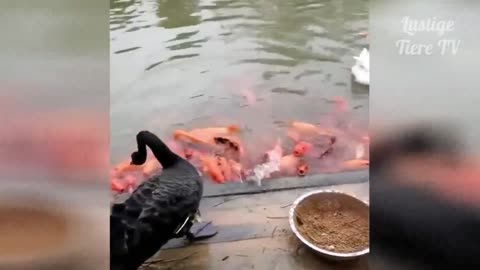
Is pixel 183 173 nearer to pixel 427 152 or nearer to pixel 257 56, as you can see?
pixel 257 56

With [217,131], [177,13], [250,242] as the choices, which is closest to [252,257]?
[250,242]

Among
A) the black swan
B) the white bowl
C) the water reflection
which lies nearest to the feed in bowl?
the white bowl

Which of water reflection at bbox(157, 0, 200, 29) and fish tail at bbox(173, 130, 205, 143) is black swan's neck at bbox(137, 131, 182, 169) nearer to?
fish tail at bbox(173, 130, 205, 143)

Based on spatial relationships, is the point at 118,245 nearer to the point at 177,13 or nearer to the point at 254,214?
the point at 254,214

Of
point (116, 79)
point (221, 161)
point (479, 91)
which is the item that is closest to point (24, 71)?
point (116, 79)

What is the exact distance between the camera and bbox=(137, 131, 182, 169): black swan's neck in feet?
2.11

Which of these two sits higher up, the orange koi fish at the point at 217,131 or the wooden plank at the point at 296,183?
the orange koi fish at the point at 217,131

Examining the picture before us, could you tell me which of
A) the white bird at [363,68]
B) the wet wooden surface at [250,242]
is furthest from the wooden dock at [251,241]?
the white bird at [363,68]

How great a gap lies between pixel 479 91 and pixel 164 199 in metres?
0.36

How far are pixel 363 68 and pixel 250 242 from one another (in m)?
0.22

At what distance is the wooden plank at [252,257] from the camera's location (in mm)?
638

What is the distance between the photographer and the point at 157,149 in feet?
2.12

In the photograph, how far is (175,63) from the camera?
26.4 inches

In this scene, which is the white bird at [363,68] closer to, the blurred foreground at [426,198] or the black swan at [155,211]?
the blurred foreground at [426,198]
